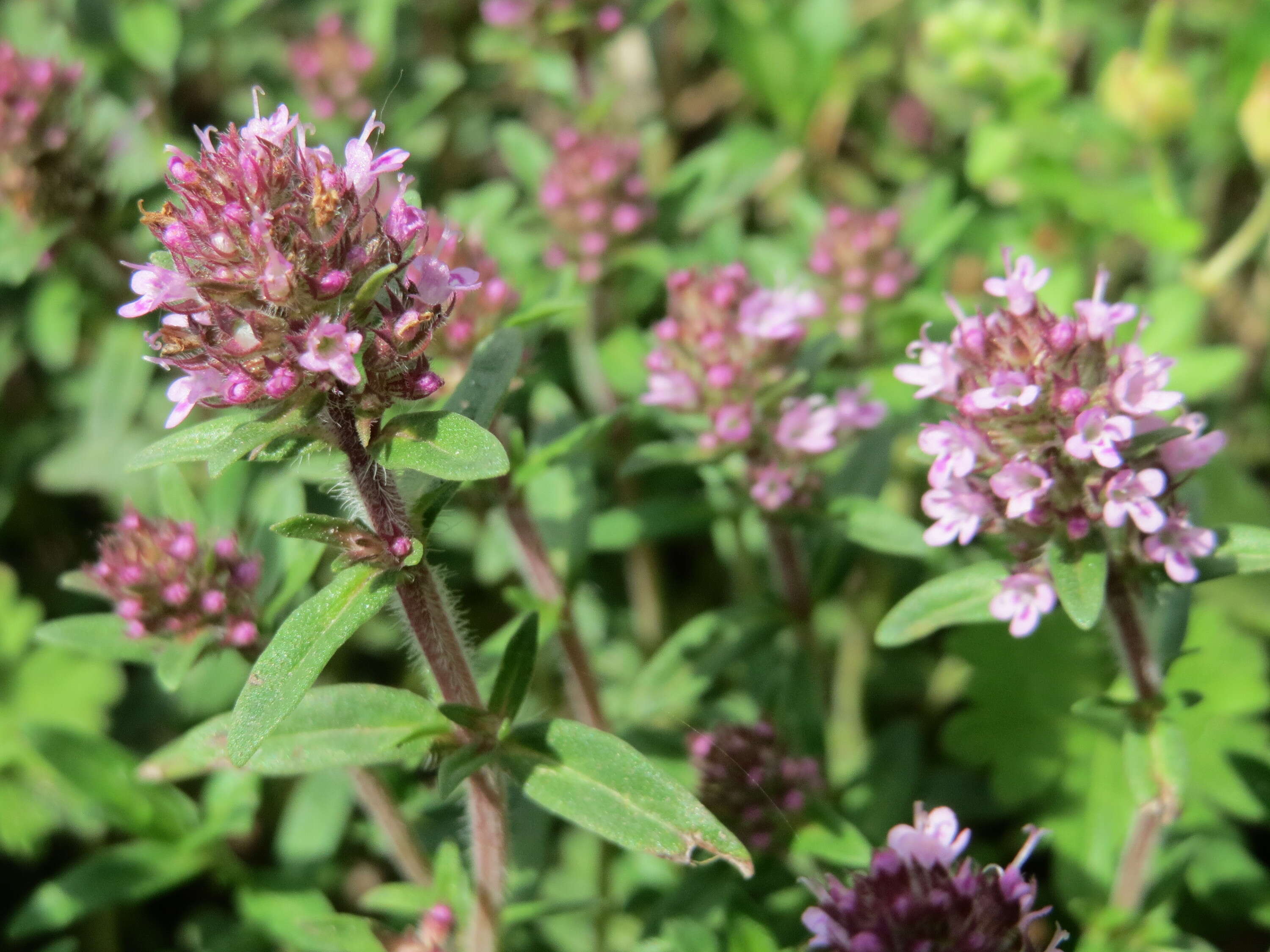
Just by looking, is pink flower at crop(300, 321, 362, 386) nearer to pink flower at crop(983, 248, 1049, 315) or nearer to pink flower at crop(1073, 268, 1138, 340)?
pink flower at crop(983, 248, 1049, 315)

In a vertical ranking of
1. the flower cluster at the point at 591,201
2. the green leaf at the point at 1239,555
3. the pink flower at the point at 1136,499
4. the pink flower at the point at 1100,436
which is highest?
the flower cluster at the point at 591,201

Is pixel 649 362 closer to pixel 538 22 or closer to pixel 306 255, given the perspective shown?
pixel 306 255

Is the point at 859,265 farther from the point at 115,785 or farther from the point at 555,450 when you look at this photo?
the point at 115,785

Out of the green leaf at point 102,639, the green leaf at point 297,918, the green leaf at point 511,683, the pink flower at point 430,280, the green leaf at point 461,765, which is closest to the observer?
the pink flower at point 430,280

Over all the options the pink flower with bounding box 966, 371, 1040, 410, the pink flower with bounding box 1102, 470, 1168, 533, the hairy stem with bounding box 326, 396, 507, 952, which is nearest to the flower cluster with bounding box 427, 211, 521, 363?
the hairy stem with bounding box 326, 396, 507, 952

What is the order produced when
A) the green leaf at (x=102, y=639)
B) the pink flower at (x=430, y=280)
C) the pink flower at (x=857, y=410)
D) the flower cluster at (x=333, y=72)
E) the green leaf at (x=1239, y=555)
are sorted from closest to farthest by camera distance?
the pink flower at (x=430, y=280)
the green leaf at (x=1239, y=555)
the green leaf at (x=102, y=639)
the pink flower at (x=857, y=410)
the flower cluster at (x=333, y=72)

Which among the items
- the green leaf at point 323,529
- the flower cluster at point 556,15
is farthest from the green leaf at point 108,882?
the flower cluster at point 556,15

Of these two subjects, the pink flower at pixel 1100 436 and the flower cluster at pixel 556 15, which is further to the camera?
the flower cluster at pixel 556 15

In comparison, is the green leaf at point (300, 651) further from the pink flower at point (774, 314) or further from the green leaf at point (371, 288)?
the pink flower at point (774, 314)
